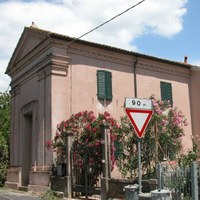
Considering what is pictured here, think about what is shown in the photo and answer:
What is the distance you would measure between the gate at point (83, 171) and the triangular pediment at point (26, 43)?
250 inches

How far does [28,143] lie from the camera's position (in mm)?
19953

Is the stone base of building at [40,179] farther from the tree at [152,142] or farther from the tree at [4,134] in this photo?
the tree at [4,134]

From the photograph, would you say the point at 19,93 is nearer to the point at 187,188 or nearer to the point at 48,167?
the point at 48,167

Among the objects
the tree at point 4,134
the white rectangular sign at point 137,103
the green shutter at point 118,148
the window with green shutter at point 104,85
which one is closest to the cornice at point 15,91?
the tree at point 4,134

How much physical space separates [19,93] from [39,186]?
6.40 meters

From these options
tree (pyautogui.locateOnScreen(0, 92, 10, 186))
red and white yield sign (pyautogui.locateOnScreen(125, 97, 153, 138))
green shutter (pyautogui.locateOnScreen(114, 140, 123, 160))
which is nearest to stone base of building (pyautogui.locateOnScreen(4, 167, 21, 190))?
tree (pyautogui.locateOnScreen(0, 92, 10, 186))

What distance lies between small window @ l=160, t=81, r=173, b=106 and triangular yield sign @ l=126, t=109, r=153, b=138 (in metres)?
13.4

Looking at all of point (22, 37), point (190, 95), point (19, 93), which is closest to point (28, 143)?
point (19, 93)

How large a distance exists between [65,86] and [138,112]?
32.3 ft

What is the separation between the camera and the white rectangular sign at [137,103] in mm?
7754

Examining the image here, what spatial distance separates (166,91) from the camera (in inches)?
835

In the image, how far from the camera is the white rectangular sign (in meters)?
7.75

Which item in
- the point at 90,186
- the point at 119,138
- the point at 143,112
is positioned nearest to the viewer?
the point at 143,112

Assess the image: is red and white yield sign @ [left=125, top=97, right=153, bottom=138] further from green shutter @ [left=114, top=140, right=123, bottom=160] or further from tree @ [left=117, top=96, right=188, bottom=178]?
green shutter @ [left=114, top=140, right=123, bottom=160]
